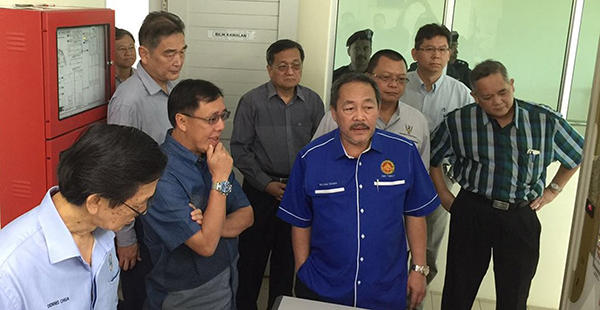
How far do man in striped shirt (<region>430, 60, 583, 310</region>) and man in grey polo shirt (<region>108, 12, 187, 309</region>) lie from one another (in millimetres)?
1529

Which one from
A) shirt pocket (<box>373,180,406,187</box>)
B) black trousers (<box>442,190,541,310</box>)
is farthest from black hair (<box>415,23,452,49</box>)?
shirt pocket (<box>373,180,406,187</box>)

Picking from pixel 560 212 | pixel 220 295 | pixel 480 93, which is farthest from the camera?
pixel 560 212

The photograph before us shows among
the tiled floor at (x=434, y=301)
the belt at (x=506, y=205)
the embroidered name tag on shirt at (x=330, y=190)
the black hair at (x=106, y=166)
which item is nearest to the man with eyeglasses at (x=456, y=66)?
the belt at (x=506, y=205)

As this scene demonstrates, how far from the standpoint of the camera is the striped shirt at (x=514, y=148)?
3.18m

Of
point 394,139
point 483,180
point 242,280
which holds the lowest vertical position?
point 242,280

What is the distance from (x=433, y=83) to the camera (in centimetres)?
374

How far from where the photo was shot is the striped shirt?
318cm

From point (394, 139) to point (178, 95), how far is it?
2.93 feet

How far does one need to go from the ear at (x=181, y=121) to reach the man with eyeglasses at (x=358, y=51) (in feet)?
6.85

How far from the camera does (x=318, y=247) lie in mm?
2490

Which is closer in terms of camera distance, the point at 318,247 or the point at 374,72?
the point at 318,247

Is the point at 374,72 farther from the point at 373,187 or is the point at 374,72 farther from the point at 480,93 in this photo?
the point at 373,187

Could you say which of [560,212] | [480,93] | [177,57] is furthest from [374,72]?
[560,212]

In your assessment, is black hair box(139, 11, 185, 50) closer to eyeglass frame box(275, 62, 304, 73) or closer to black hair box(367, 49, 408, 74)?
eyeglass frame box(275, 62, 304, 73)
